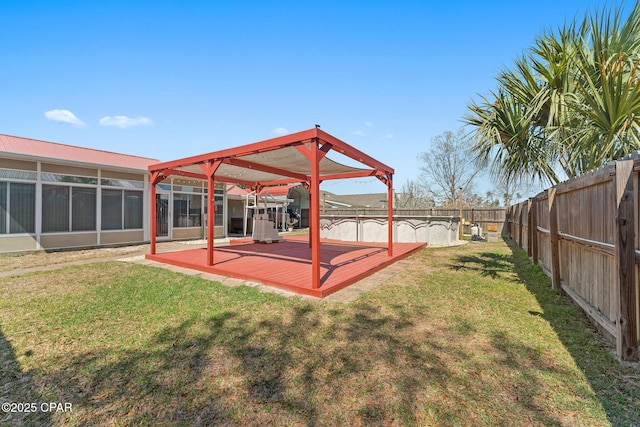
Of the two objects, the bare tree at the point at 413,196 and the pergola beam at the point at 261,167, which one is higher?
the bare tree at the point at 413,196

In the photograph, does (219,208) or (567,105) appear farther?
(219,208)

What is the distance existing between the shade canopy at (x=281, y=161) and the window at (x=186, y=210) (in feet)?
12.9

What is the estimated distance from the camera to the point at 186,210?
41.9 ft

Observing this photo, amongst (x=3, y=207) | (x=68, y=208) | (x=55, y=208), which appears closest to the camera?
(x=3, y=207)

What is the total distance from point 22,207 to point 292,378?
437 inches

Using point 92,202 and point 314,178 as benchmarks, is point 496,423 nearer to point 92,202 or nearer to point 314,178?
point 314,178

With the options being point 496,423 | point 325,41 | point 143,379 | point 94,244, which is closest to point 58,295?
point 143,379

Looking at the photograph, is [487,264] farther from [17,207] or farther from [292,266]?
[17,207]

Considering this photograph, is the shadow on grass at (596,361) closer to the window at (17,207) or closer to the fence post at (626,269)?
the fence post at (626,269)

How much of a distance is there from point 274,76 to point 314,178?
7.27m

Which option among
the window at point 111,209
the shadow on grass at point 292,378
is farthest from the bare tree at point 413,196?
the shadow on grass at point 292,378

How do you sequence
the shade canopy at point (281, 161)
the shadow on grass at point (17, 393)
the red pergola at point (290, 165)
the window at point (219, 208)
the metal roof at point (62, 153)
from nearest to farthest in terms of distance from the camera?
1. the shadow on grass at point (17, 393)
2. the red pergola at point (290, 165)
3. the shade canopy at point (281, 161)
4. the metal roof at point (62, 153)
5. the window at point (219, 208)

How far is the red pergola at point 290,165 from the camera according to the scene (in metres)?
4.60

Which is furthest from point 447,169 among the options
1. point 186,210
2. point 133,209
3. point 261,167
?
point 133,209
